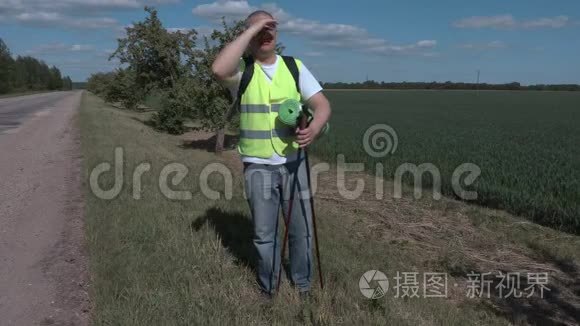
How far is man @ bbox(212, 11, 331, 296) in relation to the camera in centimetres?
344

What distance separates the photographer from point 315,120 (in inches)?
136

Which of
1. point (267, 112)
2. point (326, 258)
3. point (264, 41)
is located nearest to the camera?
point (264, 41)

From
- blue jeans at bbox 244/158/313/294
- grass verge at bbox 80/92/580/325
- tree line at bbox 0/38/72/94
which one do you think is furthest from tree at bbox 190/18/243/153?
tree line at bbox 0/38/72/94

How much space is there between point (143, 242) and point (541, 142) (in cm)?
1557

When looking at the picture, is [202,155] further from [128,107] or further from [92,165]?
[128,107]

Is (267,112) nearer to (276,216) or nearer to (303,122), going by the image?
(303,122)

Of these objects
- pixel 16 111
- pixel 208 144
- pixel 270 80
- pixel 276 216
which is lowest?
pixel 208 144

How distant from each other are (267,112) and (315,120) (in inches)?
13.9

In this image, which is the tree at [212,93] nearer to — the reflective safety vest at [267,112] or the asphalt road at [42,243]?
the asphalt road at [42,243]

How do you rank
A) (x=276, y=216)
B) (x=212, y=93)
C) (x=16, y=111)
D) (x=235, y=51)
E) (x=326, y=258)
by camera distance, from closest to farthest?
1. (x=235, y=51)
2. (x=276, y=216)
3. (x=326, y=258)
4. (x=212, y=93)
5. (x=16, y=111)

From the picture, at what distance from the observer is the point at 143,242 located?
5066mm

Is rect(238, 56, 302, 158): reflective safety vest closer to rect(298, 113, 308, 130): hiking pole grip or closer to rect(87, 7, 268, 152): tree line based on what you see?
rect(298, 113, 308, 130): hiking pole grip

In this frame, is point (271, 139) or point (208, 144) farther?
point (208, 144)

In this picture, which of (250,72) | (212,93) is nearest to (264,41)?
(250,72)
